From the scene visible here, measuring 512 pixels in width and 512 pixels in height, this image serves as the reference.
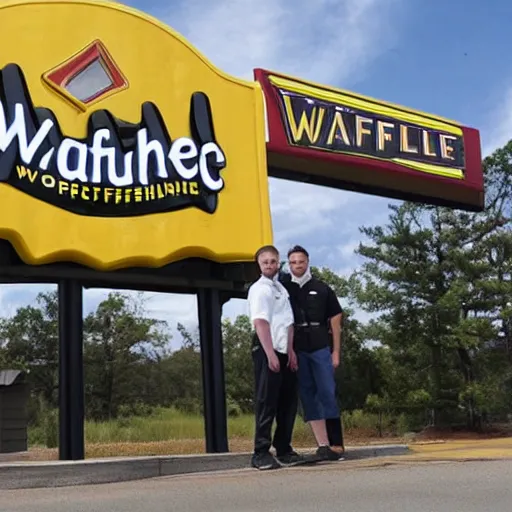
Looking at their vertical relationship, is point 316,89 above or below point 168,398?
above

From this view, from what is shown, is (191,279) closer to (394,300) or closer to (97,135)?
(97,135)

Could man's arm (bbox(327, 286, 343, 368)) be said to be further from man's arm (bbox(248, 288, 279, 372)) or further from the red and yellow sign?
the red and yellow sign

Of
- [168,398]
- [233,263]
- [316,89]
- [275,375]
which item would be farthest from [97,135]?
[168,398]

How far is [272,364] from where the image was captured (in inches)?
185

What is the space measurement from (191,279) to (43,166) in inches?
67.2

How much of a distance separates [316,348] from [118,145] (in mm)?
2722

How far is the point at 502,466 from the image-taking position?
174 inches

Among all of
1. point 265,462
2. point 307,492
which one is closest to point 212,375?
point 265,462

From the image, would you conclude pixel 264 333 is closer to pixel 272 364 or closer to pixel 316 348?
pixel 272 364

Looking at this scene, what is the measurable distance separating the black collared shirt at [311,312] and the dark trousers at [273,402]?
10.2 inches

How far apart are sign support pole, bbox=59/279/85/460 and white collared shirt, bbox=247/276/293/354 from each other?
2009 mm

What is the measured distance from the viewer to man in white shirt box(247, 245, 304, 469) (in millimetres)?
4734

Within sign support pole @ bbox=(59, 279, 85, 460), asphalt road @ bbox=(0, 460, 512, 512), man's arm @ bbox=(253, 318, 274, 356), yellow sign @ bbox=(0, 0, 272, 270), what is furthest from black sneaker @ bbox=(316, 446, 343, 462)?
yellow sign @ bbox=(0, 0, 272, 270)

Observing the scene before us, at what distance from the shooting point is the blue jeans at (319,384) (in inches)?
199
